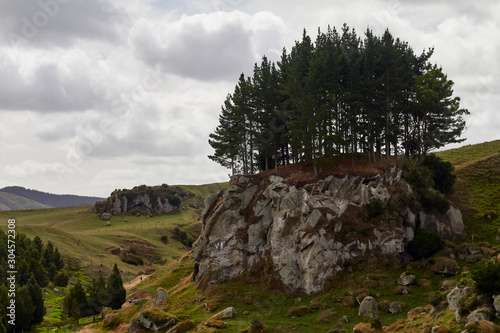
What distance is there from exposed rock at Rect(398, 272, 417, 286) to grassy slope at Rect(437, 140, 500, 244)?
16.2 metres

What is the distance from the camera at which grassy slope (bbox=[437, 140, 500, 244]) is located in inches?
2482

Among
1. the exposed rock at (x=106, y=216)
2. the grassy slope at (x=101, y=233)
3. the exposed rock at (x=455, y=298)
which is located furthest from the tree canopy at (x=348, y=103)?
the exposed rock at (x=106, y=216)

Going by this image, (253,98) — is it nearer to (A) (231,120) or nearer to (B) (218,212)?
(A) (231,120)

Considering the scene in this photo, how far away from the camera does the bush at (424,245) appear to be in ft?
183

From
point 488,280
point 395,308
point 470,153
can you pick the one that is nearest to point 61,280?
point 395,308

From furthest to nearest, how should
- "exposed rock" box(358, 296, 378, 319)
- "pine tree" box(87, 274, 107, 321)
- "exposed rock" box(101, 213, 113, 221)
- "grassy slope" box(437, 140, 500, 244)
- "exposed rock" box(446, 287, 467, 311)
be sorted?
"exposed rock" box(101, 213, 113, 221) → "pine tree" box(87, 274, 107, 321) → "grassy slope" box(437, 140, 500, 244) → "exposed rock" box(358, 296, 378, 319) → "exposed rock" box(446, 287, 467, 311)

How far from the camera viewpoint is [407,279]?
5144 centimetres

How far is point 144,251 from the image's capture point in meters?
146

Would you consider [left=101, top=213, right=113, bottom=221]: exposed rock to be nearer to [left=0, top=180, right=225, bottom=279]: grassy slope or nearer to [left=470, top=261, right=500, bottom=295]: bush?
[left=0, top=180, right=225, bottom=279]: grassy slope

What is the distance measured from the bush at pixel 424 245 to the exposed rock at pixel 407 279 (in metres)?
5.43

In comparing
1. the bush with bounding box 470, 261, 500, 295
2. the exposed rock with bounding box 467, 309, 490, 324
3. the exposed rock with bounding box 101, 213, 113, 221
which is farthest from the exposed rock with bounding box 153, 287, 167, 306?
the exposed rock with bounding box 101, 213, 113, 221

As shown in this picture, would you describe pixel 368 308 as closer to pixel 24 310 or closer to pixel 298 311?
pixel 298 311

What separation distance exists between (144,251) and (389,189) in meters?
107

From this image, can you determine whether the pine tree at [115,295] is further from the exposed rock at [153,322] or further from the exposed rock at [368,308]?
the exposed rock at [368,308]
